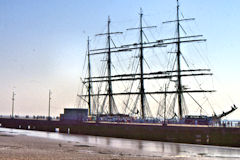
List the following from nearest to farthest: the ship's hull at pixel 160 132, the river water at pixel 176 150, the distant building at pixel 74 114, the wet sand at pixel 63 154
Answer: the wet sand at pixel 63 154 → the river water at pixel 176 150 → the ship's hull at pixel 160 132 → the distant building at pixel 74 114

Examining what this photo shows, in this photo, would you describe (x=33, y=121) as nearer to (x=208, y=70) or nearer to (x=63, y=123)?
(x=63, y=123)

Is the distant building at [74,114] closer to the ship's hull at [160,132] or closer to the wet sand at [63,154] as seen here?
the ship's hull at [160,132]

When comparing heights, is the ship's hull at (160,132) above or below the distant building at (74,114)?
below

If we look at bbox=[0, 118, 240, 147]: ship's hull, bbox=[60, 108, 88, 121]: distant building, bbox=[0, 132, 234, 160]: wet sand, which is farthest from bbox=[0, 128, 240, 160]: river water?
bbox=[60, 108, 88, 121]: distant building

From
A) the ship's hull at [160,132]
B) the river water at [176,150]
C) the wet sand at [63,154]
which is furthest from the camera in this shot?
the ship's hull at [160,132]

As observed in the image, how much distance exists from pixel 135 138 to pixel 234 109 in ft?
65.3

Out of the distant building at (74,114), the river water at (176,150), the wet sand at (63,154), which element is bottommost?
the river water at (176,150)

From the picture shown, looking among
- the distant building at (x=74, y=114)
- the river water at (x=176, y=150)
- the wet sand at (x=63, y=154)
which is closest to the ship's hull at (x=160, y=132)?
the distant building at (x=74, y=114)

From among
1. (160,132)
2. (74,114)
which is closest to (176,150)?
(160,132)

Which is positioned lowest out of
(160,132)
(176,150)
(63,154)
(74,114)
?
(176,150)

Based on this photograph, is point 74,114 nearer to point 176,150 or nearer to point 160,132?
point 160,132

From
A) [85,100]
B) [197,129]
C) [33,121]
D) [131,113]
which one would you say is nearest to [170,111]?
[131,113]

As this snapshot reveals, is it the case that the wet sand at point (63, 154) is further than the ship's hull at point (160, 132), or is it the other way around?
the ship's hull at point (160, 132)

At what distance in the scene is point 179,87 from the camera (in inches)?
3029
